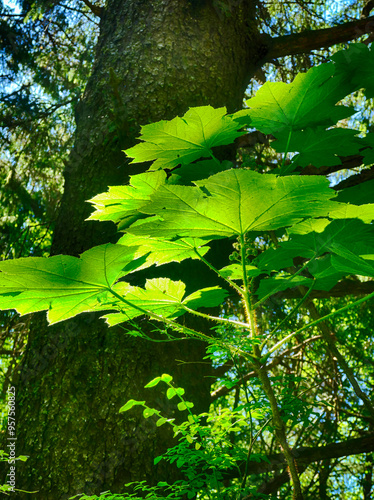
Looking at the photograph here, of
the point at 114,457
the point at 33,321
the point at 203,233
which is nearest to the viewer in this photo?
the point at 203,233

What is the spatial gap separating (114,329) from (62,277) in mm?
800

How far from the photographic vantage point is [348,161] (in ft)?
5.81

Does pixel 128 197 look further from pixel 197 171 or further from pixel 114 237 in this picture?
pixel 114 237

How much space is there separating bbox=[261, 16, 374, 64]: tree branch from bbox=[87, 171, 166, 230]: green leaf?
191 cm

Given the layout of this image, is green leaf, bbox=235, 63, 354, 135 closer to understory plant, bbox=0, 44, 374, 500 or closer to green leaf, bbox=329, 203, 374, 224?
understory plant, bbox=0, 44, 374, 500

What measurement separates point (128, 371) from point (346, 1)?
3846 mm

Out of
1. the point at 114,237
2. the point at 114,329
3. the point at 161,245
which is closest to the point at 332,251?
the point at 161,245

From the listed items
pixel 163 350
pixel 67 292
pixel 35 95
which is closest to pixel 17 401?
pixel 163 350

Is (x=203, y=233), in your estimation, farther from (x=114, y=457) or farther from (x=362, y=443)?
(x=362, y=443)

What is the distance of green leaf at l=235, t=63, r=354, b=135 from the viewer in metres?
0.87

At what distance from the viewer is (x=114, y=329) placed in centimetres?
143

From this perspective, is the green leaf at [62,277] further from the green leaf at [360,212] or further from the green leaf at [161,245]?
the green leaf at [360,212]

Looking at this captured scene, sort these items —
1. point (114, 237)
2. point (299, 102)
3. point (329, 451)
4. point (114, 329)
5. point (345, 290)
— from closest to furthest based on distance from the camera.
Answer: point (299, 102)
point (114, 329)
point (114, 237)
point (329, 451)
point (345, 290)

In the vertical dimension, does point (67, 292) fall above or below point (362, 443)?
above
